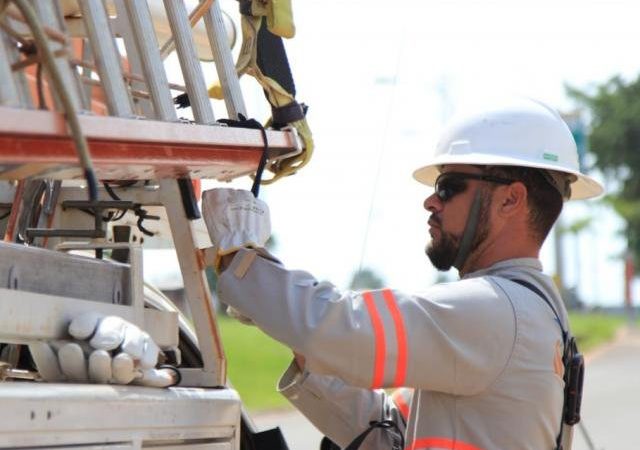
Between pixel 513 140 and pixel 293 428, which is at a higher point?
pixel 513 140

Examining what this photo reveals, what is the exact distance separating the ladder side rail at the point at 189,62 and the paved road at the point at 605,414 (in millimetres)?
5621

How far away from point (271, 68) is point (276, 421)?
14.8m

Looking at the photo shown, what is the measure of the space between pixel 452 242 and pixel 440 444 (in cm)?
63

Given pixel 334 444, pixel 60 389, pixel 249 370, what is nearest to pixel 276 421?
pixel 249 370

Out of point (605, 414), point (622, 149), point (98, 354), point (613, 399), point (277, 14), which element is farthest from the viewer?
point (622, 149)

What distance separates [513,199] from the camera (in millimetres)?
3980

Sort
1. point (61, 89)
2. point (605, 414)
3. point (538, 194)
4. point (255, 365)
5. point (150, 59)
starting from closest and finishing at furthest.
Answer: point (61, 89)
point (150, 59)
point (538, 194)
point (605, 414)
point (255, 365)

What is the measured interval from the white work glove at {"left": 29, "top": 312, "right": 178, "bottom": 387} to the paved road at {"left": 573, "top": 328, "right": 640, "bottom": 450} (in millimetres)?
4960

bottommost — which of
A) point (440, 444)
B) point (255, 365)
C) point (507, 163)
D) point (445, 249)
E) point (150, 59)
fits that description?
point (255, 365)

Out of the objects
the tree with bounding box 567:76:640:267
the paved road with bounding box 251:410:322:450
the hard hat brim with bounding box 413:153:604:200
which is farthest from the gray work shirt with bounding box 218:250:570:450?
the tree with bounding box 567:76:640:267

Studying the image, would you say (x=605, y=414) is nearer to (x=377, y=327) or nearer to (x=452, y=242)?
(x=452, y=242)

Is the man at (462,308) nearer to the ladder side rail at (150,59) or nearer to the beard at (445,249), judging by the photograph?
the beard at (445,249)

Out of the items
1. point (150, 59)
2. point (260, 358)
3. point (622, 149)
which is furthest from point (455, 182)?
point (622, 149)

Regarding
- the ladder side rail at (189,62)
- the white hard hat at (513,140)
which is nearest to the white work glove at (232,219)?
the ladder side rail at (189,62)
